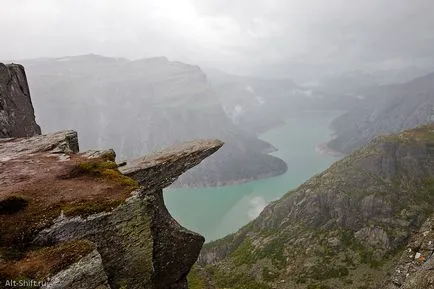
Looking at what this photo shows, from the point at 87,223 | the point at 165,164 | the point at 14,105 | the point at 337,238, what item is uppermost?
the point at 14,105

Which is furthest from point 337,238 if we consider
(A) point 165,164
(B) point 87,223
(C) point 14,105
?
(B) point 87,223

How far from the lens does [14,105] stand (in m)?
45.9

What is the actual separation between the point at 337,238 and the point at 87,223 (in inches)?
6292

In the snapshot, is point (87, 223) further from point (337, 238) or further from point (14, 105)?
point (337, 238)

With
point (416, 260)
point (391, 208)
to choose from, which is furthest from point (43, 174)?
point (391, 208)

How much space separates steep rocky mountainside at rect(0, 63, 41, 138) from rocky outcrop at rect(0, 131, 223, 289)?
11099mm

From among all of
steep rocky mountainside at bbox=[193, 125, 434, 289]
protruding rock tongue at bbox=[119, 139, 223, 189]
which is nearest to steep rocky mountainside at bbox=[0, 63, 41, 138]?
protruding rock tongue at bbox=[119, 139, 223, 189]

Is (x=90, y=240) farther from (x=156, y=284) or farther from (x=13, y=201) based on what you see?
(x=156, y=284)

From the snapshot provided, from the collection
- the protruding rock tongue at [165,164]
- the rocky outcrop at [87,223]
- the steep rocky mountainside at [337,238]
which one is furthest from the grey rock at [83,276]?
the steep rocky mountainside at [337,238]

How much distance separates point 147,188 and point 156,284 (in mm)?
7703

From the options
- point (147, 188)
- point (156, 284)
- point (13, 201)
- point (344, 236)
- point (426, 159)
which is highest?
point (13, 201)

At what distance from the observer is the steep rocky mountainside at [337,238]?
141m

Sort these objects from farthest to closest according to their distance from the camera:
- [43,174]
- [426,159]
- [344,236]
→ [426,159]
[344,236]
[43,174]

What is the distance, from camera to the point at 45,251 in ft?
66.0
